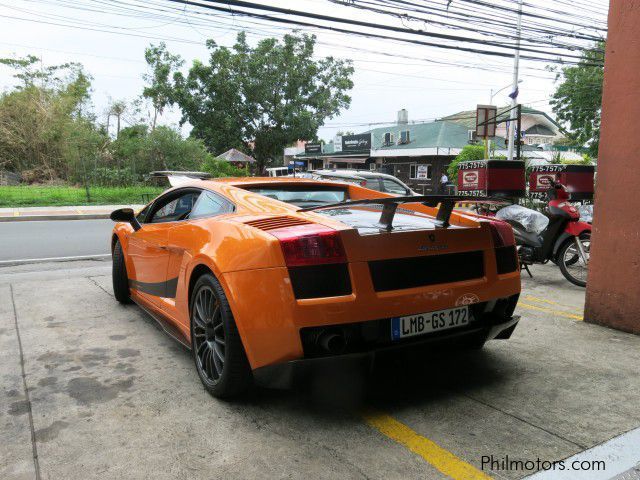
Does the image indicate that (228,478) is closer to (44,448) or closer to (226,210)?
(44,448)

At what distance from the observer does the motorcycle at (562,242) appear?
600cm

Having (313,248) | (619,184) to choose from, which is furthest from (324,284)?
(619,184)

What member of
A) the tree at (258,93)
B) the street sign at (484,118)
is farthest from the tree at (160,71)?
the street sign at (484,118)

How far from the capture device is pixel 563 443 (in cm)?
237

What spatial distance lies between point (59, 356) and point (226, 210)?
1649mm

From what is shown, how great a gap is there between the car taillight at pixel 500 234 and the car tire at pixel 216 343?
1.63 metres

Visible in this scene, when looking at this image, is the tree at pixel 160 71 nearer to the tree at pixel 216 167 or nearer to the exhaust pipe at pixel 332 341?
the tree at pixel 216 167

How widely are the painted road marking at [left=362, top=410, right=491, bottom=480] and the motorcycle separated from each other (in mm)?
4214

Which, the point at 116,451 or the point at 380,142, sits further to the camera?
the point at 380,142

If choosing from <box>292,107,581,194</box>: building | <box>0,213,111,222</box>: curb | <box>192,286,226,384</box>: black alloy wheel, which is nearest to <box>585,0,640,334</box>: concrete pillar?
<box>192,286,226,384</box>: black alloy wheel

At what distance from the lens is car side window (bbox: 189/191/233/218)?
10.9ft

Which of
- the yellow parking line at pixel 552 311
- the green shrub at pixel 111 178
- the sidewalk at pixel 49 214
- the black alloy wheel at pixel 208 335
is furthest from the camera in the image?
the green shrub at pixel 111 178

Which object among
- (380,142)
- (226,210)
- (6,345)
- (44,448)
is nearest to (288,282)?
(226,210)

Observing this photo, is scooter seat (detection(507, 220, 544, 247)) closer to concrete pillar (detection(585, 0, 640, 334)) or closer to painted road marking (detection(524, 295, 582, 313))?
painted road marking (detection(524, 295, 582, 313))
